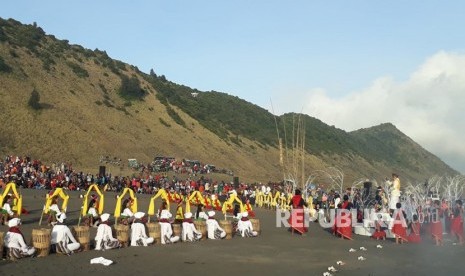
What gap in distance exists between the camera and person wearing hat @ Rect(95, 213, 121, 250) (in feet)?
50.2

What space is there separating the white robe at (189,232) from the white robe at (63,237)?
14.2 ft

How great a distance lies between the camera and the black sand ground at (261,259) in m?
12.7

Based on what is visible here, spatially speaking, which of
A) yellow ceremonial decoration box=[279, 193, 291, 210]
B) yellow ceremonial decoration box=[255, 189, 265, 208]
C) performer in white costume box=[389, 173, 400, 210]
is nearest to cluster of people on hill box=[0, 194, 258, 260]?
performer in white costume box=[389, 173, 400, 210]

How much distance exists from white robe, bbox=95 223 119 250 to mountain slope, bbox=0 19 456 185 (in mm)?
27833

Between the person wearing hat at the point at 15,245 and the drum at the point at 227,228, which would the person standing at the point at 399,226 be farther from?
the person wearing hat at the point at 15,245

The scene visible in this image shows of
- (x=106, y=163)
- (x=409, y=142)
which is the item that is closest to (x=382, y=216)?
(x=106, y=163)

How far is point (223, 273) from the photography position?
12656 mm

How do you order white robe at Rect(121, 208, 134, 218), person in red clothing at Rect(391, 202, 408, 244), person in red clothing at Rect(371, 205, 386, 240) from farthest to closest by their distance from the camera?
1. person in red clothing at Rect(371, 205, 386, 240)
2. person in red clothing at Rect(391, 202, 408, 244)
3. white robe at Rect(121, 208, 134, 218)

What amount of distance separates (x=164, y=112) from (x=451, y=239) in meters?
61.5

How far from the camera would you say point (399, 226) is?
19.6m

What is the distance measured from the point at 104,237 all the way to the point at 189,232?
3.55m

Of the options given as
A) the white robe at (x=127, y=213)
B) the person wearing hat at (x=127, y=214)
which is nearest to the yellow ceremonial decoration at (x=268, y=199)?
the person wearing hat at (x=127, y=214)

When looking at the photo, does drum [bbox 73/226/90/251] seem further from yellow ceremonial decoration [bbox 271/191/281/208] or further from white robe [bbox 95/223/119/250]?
yellow ceremonial decoration [bbox 271/191/281/208]

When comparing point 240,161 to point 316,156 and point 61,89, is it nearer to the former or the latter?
point 61,89
